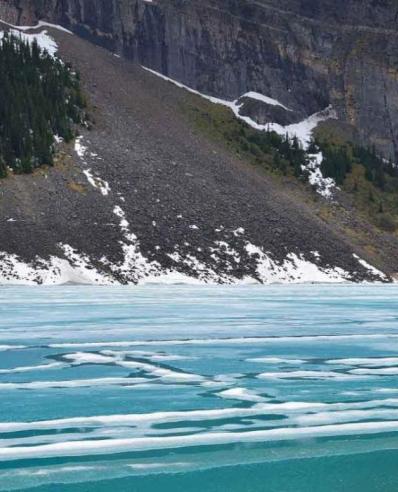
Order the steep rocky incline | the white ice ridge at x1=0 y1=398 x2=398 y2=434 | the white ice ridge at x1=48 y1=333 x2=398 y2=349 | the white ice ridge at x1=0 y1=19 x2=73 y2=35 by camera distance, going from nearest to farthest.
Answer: the white ice ridge at x1=0 y1=398 x2=398 y2=434 < the white ice ridge at x1=48 y1=333 x2=398 y2=349 < the steep rocky incline < the white ice ridge at x1=0 y1=19 x2=73 y2=35

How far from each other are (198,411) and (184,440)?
180cm

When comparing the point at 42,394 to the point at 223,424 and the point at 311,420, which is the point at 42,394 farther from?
the point at 311,420

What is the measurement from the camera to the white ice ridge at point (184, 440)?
9.79m

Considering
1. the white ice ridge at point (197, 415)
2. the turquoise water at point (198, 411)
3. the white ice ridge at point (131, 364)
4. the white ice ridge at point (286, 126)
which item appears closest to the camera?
the turquoise water at point (198, 411)

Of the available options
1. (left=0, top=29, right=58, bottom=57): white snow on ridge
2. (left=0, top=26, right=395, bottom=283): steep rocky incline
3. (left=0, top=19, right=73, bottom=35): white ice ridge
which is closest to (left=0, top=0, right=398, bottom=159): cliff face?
(left=0, top=19, right=73, bottom=35): white ice ridge

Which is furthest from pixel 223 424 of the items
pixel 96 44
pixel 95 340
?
pixel 96 44

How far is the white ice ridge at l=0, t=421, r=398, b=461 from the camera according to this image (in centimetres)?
979

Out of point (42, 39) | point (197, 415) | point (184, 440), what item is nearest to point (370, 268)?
point (42, 39)

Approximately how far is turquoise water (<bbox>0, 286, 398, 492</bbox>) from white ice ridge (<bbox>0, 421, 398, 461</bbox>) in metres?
0.02

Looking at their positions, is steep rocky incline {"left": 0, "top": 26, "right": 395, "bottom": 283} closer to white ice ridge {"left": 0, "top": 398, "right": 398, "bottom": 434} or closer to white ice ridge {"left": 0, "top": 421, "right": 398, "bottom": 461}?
white ice ridge {"left": 0, "top": 398, "right": 398, "bottom": 434}

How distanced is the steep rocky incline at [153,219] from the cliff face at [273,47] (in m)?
40.7

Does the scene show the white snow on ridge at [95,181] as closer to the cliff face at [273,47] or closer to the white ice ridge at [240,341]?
the cliff face at [273,47]

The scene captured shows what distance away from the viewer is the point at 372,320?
101ft

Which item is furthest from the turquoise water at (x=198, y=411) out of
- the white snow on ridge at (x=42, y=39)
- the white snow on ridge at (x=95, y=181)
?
the white snow on ridge at (x=42, y=39)
